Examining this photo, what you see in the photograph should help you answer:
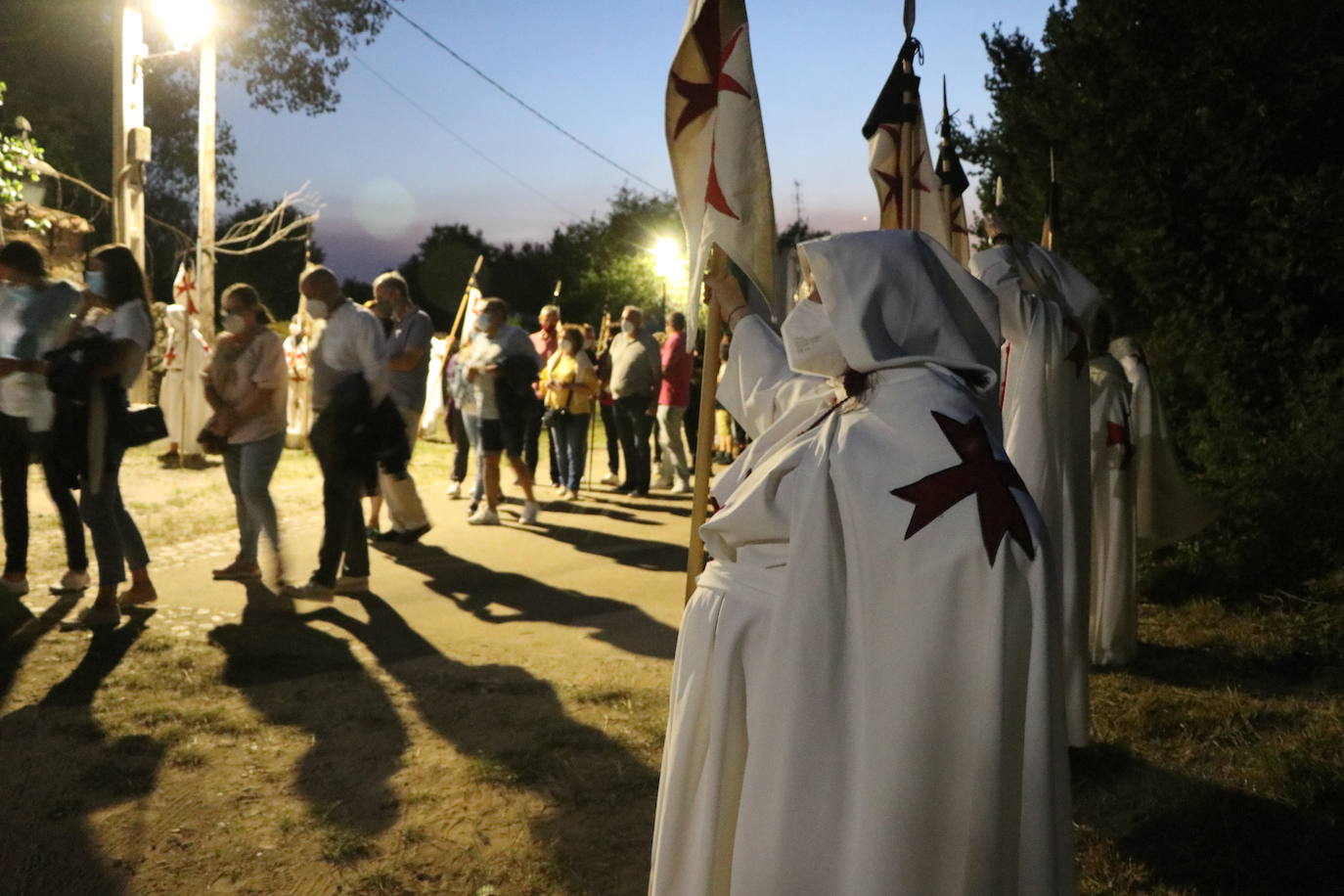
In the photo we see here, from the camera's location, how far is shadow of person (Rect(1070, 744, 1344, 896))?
3762 millimetres

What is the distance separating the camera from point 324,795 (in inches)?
170

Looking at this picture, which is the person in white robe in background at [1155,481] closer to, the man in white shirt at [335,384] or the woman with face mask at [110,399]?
the man in white shirt at [335,384]

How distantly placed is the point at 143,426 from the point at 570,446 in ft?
20.9

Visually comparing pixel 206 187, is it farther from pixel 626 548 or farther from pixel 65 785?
pixel 65 785

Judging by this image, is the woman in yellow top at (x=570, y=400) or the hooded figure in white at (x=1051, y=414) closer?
the hooded figure in white at (x=1051, y=414)

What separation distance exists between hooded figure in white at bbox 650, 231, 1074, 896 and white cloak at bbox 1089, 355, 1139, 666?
162 inches

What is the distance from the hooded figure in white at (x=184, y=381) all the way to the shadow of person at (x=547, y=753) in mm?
9038

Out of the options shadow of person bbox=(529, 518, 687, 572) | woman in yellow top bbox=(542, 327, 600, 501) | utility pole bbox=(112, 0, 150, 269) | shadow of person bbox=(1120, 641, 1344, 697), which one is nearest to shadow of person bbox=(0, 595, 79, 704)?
shadow of person bbox=(529, 518, 687, 572)

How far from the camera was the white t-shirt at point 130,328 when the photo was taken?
20.9 ft

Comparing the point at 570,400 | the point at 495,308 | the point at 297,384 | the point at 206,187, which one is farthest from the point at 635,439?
the point at 206,187

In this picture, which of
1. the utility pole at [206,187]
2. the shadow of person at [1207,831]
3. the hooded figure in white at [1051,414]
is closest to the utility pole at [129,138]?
the utility pole at [206,187]

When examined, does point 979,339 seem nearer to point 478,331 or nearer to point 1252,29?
point 1252,29

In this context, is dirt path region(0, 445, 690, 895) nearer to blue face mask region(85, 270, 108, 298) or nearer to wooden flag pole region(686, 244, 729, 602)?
wooden flag pole region(686, 244, 729, 602)

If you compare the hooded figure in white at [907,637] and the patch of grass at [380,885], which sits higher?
the hooded figure in white at [907,637]
